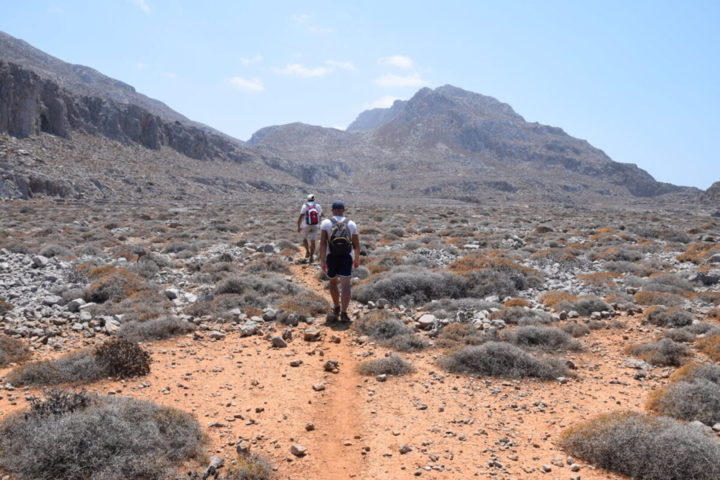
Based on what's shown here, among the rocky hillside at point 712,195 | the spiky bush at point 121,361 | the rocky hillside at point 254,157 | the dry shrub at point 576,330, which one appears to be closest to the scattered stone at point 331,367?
the spiky bush at point 121,361

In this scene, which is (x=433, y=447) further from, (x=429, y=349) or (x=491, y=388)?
(x=429, y=349)

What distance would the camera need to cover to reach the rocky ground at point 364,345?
15.3 ft

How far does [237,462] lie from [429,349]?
4.15 metres

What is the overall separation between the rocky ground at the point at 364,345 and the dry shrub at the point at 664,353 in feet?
0.29

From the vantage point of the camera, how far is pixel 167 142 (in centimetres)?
8900

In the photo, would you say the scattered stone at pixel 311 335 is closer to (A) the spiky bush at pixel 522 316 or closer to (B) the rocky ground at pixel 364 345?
(B) the rocky ground at pixel 364 345

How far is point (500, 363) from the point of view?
657 centimetres

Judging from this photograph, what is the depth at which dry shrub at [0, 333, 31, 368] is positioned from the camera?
20.3ft

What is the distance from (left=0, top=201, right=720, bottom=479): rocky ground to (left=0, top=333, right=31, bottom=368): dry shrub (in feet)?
0.37

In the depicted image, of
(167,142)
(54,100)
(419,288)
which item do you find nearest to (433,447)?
(419,288)

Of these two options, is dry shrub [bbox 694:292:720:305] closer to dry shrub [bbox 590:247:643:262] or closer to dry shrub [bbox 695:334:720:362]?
dry shrub [bbox 695:334:720:362]

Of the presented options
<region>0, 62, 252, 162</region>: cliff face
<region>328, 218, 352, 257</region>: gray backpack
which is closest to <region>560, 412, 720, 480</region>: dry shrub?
<region>328, 218, 352, 257</region>: gray backpack

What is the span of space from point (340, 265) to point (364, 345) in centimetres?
172

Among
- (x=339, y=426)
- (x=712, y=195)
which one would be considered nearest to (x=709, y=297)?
(x=339, y=426)
